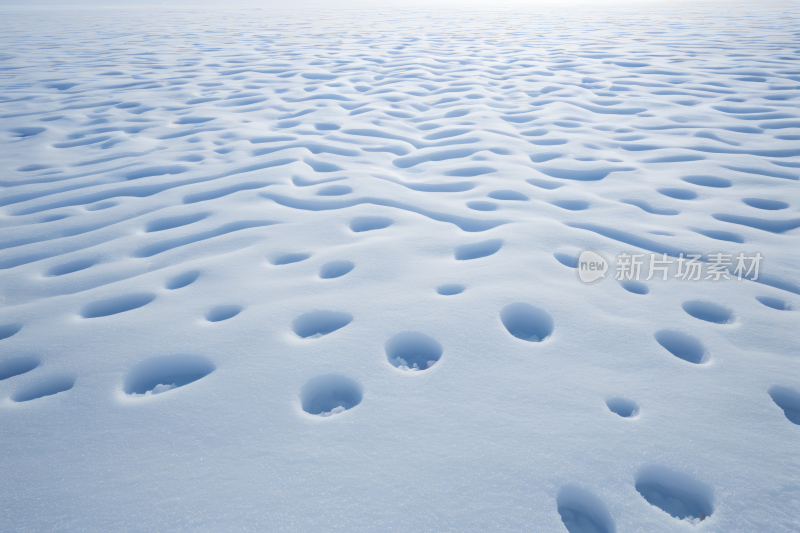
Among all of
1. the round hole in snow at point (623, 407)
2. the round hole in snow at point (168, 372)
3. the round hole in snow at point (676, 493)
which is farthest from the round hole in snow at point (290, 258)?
the round hole in snow at point (676, 493)

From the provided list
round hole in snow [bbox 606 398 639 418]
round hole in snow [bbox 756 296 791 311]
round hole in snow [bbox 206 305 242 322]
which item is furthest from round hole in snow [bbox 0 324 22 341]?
round hole in snow [bbox 756 296 791 311]

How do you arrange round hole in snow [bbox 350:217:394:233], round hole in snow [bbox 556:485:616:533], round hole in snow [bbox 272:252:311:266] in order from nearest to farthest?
1. round hole in snow [bbox 556:485:616:533]
2. round hole in snow [bbox 272:252:311:266]
3. round hole in snow [bbox 350:217:394:233]

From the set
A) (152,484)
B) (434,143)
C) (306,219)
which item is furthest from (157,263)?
(434,143)

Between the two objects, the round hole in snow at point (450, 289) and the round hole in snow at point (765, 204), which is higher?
the round hole in snow at point (765, 204)

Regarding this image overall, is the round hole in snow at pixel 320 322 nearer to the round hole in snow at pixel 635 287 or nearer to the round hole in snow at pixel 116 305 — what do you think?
the round hole in snow at pixel 116 305

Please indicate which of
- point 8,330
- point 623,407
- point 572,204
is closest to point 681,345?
point 623,407

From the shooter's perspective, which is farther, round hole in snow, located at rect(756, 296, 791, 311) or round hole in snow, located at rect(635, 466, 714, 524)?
round hole in snow, located at rect(756, 296, 791, 311)

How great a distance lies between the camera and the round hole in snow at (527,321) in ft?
5.69

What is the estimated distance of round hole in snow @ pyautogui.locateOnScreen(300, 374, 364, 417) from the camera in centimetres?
144

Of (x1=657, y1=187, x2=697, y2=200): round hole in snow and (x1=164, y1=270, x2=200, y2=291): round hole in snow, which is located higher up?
(x1=657, y1=187, x2=697, y2=200): round hole in snow

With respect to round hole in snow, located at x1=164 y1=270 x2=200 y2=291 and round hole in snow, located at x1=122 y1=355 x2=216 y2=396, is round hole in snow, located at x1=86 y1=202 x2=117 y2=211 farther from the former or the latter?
round hole in snow, located at x1=122 y1=355 x2=216 y2=396

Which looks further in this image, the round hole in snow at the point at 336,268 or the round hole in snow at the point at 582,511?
the round hole in snow at the point at 336,268

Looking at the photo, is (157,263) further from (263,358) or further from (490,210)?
(490,210)

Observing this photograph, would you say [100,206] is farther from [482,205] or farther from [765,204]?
[765,204]
